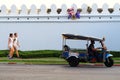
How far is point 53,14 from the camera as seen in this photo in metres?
28.2

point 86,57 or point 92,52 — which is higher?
point 92,52

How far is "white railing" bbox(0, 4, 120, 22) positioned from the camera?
90.9ft

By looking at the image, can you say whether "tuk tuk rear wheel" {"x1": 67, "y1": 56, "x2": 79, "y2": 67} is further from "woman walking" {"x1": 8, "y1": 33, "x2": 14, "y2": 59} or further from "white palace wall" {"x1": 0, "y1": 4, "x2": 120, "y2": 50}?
"white palace wall" {"x1": 0, "y1": 4, "x2": 120, "y2": 50}

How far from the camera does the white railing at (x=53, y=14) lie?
2772 cm

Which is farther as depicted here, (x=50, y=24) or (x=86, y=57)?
(x=50, y=24)

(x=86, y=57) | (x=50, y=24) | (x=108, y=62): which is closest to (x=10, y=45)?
(x=50, y=24)

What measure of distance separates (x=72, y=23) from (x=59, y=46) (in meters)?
1.52

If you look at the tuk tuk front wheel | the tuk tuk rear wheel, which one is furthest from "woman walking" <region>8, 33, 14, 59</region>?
the tuk tuk front wheel

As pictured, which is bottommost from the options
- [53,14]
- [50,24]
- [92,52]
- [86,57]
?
[86,57]

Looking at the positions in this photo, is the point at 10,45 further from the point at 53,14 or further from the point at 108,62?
the point at 108,62

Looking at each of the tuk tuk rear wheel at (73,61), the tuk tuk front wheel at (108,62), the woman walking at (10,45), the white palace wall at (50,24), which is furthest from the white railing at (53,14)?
the tuk tuk rear wheel at (73,61)

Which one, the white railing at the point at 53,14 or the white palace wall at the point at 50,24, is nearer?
the white railing at the point at 53,14

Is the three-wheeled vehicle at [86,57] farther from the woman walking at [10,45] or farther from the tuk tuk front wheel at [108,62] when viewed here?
the woman walking at [10,45]

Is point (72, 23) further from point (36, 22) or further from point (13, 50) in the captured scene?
point (13, 50)
